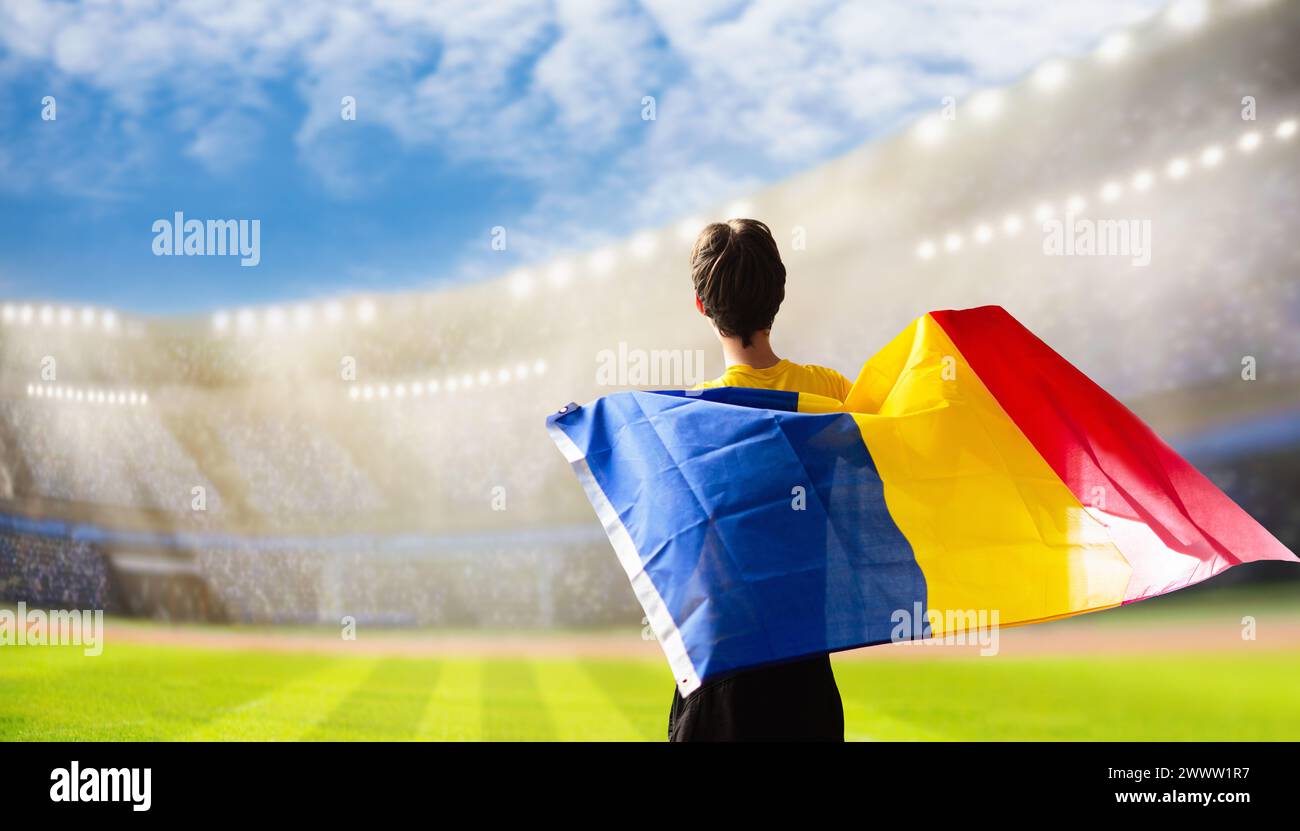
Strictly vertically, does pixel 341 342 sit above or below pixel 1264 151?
below

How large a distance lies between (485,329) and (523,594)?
6.27m

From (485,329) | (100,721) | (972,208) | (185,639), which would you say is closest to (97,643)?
(185,639)

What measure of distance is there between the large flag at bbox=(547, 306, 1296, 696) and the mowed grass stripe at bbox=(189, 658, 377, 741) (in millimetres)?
7298

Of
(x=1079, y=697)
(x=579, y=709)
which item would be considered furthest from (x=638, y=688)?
(x=1079, y=697)

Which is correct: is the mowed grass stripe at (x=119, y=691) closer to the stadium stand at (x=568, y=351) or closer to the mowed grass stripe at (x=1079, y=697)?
the stadium stand at (x=568, y=351)

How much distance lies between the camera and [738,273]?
2.38 meters

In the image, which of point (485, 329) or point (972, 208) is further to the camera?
point (485, 329)

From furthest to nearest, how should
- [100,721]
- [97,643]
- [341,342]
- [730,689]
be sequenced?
1. [341,342]
2. [97,643]
3. [100,721]
4. [730,689]

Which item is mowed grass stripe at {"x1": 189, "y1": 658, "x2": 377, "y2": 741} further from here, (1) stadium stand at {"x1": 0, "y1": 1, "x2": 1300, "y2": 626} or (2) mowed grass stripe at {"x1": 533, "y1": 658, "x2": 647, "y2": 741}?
(1) stadium stand at {"x1": 0, "y1": 1, "x2": 1300, "y2": 626}

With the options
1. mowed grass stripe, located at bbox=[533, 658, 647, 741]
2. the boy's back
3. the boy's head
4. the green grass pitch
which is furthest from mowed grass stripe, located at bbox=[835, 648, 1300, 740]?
the boy's head

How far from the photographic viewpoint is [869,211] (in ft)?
56.3

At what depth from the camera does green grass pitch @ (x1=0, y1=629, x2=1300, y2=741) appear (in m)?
8.77

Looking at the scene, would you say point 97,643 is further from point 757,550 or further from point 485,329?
point 757,550

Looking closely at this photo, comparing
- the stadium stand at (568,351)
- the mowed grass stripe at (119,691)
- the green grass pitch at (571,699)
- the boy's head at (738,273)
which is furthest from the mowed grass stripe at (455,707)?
the boy's head at (738,273)
